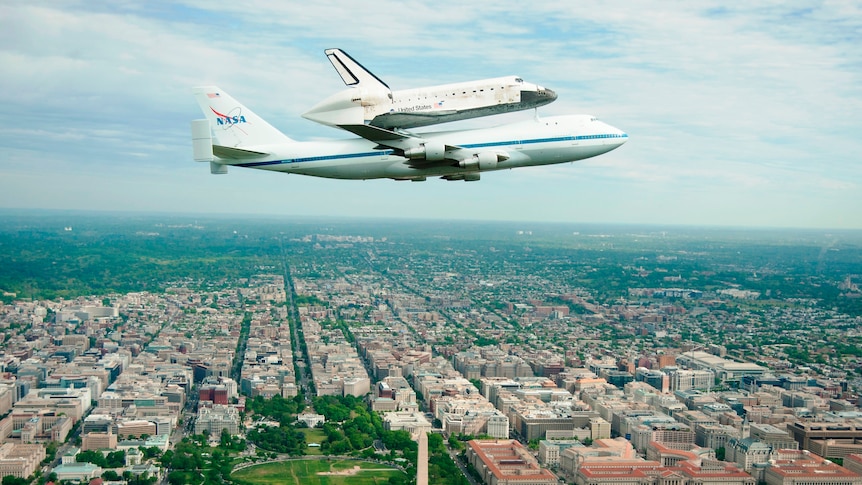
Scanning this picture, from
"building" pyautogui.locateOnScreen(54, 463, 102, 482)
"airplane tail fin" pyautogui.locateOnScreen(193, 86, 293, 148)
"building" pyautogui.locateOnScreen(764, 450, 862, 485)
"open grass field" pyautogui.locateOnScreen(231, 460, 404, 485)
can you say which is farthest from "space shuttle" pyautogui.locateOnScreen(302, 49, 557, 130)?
"building" pyautogui.locateOnScreen(764, 450, 862, 485)

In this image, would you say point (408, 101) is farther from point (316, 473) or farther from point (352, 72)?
point (316, 473)

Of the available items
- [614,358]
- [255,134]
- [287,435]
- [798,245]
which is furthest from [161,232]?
[255,134]

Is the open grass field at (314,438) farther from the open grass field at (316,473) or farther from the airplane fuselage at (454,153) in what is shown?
the airplane fuselage at (454,153)

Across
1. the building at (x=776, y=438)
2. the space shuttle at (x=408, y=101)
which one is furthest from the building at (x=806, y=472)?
the space shuttle at (x=408, y=101)

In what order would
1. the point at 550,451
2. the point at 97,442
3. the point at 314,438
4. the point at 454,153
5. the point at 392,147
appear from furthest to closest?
the point at 314,438, the point at 97,442, the point at 550,451, the point at 454,153, the point at 392,147

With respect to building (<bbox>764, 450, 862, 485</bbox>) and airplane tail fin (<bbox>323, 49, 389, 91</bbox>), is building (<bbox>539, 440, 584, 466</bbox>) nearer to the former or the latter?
building (<bbox>764, 450, 862, 485</bbox>)

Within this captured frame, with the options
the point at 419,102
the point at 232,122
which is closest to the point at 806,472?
the point at 419,102
